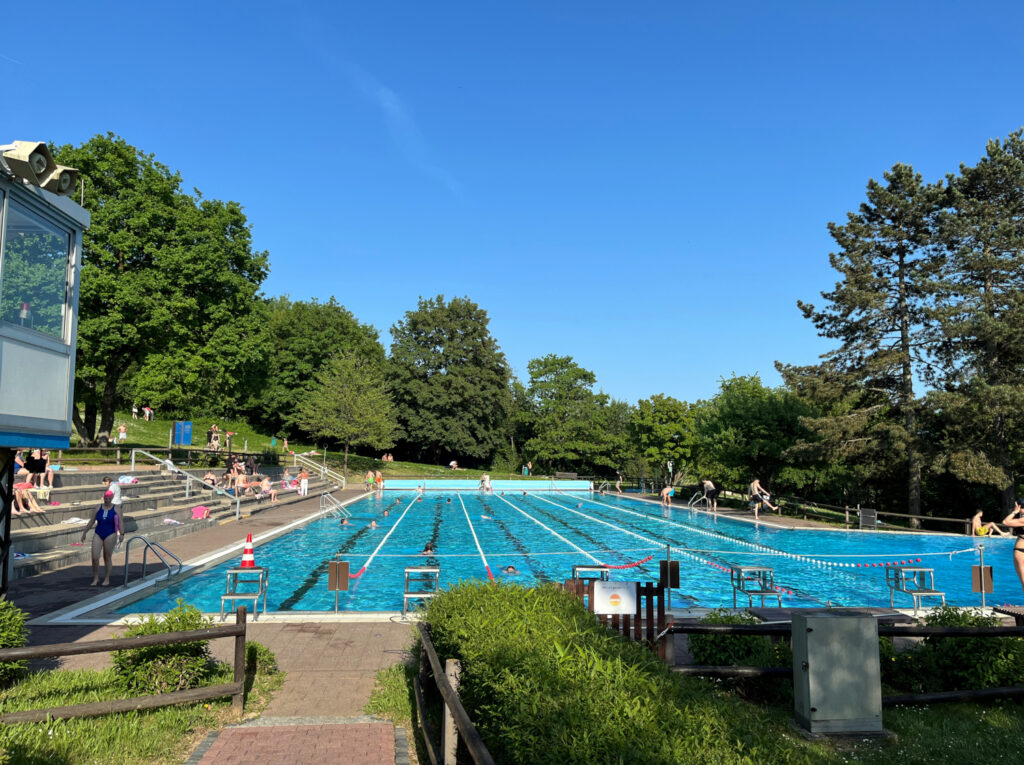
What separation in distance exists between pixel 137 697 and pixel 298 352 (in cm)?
5934

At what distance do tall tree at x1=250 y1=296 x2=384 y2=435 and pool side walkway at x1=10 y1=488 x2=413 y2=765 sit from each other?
48089mm

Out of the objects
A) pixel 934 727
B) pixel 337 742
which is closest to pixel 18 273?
pixel 337 742

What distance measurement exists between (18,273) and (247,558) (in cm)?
569

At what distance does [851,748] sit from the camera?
4.90m

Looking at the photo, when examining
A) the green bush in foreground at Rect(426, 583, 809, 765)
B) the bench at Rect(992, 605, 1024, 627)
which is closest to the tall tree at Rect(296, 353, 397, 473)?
the bench at Rect(992, 605, 1024, 627)

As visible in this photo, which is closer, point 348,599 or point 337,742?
point 337,742

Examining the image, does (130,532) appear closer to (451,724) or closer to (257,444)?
(451,724)

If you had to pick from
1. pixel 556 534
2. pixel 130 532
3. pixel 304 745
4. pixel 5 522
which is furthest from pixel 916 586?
pixel 130 532

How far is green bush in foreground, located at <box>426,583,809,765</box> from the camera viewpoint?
115 inches

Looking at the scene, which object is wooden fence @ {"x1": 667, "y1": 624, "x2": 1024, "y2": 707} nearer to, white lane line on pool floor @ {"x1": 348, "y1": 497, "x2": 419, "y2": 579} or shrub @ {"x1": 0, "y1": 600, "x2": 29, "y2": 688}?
shrub @ {"x1": 0, "y1": 600, "x2": 29, "y2": 688}

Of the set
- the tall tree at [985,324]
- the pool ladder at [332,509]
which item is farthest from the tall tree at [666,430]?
the pool ladder at [332,509]

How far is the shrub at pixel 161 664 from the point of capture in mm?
6121

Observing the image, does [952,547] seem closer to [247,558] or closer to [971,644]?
[971,644]

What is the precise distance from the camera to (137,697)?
229 inches
